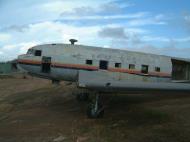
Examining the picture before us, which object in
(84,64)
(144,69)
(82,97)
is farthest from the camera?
(82,97)

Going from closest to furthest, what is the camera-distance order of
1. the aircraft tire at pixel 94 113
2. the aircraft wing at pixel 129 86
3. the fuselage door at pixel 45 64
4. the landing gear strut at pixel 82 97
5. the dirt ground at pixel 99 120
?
the dirt ground at pixel 99 120 < the aircraft wing at pixel 129 86 < the aircraft tire at pixel 94 113 < the fuselage door at pixel 45 64 < the landing gear strut at pixel 82 97

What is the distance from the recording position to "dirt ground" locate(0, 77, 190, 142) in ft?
50.0

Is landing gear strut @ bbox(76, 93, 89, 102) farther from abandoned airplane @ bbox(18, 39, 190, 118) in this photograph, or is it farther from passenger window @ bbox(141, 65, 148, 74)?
passenger window @ bbox(141, 65, 148, 74)

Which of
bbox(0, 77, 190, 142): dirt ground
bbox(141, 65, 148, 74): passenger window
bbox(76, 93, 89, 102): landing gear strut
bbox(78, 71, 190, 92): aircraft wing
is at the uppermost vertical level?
bbox(141, 65, 148, 74): passenger window

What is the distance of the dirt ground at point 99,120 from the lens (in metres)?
15.2

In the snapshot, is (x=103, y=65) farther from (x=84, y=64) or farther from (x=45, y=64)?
(x=45, y=64)

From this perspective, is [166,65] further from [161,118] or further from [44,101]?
[44,101]

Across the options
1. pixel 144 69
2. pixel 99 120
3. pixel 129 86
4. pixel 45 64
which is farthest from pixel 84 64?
pixel 129 86

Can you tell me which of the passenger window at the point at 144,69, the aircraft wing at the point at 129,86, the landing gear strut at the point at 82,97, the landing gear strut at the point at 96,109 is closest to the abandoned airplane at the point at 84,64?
the passenger window at the point at 144,69

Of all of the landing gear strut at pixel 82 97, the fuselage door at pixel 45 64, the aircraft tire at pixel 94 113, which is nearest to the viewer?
the aircraft tire at pixel 94 113

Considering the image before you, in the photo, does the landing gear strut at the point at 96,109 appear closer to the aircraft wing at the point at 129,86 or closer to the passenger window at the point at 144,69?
the aircraft wing at the point at 129,86

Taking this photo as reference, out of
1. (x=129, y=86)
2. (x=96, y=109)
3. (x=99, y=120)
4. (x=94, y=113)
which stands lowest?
(x=99, y=120)

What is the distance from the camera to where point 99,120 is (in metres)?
18.5

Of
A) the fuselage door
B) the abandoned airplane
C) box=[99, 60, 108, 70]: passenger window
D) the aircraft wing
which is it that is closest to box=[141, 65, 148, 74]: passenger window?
the abandoned airplane
